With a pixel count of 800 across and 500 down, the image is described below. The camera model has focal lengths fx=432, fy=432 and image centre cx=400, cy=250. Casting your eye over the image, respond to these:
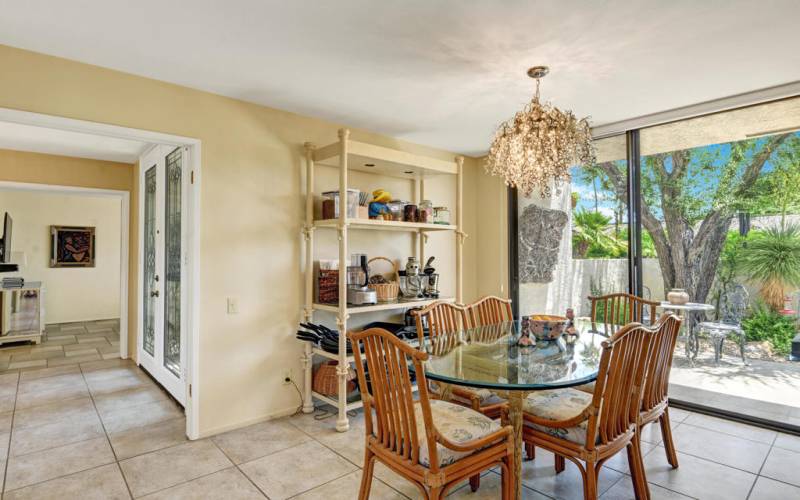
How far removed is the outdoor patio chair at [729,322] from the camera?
328 centimetres

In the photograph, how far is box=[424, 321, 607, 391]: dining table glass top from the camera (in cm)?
185

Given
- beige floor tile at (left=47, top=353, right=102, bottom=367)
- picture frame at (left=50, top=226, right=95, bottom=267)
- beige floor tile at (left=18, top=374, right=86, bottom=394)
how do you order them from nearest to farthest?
beige floor tile at (left=18, top=374, right=86, bottom=394) → beige floor tile at (left=47, top=353, right=102, bottom=367) → picture frame at (left=50, top=226, right=95, bottom=267)

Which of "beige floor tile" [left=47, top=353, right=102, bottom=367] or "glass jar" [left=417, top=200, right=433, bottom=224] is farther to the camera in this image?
"beige floor tile" [left=47, top=353, right=102, bottom=367]

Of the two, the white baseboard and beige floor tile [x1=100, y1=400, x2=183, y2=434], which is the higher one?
the white baseboard

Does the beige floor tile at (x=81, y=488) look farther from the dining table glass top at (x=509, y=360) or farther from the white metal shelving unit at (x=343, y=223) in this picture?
the dining table glass top at (x=509, y=360)

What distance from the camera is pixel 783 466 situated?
254 centimetres

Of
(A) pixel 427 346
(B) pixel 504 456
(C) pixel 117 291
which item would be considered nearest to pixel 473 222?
(A) pixel 427 346

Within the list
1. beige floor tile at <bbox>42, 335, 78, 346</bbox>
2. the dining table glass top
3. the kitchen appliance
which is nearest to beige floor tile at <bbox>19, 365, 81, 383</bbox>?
beige floor tile at <bbox>42, 335, 78, 346</bbox>

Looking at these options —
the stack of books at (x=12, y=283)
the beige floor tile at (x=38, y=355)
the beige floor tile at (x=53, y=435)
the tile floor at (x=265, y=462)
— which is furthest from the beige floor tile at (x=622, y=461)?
the stack of books at (x=12, y=283)

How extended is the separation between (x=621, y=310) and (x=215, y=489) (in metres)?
3.06

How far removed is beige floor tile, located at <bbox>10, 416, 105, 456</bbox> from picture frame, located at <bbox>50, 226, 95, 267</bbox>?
5486mm

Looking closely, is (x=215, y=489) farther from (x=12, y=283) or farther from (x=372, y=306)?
(x=12, y=283)

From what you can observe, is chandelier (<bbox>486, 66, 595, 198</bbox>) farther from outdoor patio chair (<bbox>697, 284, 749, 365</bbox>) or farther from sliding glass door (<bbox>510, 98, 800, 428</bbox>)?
outdoor patio chair (<bbox>697, 284, 749, 365</bbox>)

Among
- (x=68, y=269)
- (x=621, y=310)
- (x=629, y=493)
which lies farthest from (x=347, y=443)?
(x=68, y=269)
